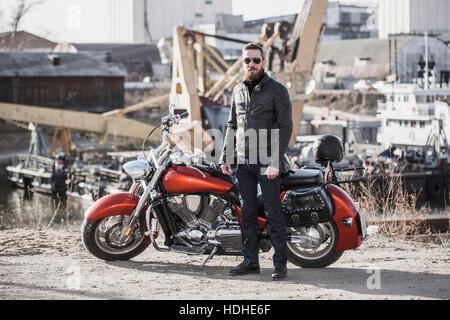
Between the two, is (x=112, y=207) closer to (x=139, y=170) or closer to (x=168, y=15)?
(x=139, y=170)

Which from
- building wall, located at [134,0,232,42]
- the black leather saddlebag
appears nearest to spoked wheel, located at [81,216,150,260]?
the black leather saddlebag

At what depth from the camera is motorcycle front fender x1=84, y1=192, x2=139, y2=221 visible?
6488 millimetres

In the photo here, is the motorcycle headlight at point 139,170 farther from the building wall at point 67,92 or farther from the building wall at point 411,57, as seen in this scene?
the building wall at point 411,57

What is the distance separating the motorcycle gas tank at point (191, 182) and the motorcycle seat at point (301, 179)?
1.45 ft

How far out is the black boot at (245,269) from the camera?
237 inches

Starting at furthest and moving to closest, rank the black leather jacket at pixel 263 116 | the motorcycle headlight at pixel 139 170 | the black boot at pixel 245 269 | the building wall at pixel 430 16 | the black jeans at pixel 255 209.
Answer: the building wall at pixel 430 16 < the motorcycle headlight at pixel 139 170 < the black boot at pixel 245 269 < the black jeans at pixel 255 209 < the black leather jacket at pixel 263 116

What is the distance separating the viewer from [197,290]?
551 cm

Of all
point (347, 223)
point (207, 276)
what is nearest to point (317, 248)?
point (347, 223)

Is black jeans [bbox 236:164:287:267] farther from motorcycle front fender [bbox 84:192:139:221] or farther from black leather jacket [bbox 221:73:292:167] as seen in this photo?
motorcycle front fender [bbox 84:192:139:221]

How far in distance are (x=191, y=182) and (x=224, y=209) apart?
Answer: 345 millimetres

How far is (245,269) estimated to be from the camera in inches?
237

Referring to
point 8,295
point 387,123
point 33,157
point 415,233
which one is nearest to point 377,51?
point 387,123

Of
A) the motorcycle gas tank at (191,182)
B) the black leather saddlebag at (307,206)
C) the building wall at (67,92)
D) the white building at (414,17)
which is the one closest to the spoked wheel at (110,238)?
the motorcycle gas tank at (191,182)

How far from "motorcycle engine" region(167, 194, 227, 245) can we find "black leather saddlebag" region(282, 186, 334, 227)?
0.52 meters
